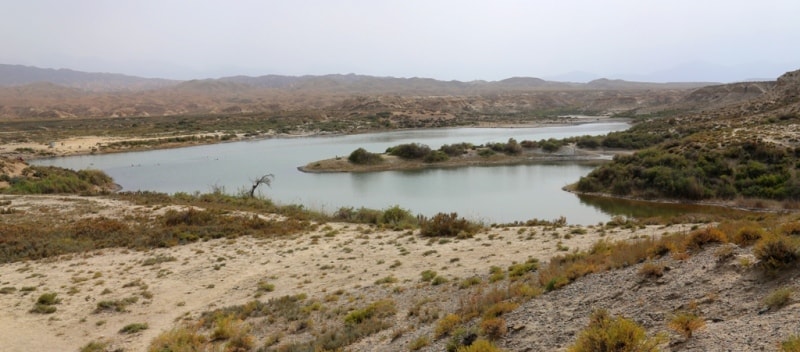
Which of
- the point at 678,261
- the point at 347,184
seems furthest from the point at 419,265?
the point at 347,184

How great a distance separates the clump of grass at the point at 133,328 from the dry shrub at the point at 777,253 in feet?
35.4

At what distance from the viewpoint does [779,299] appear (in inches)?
213

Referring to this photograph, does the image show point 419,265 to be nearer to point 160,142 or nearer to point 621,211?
point 621,211

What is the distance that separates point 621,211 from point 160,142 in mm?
62255

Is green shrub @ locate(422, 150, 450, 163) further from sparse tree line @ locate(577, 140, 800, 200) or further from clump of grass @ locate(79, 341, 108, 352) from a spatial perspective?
clump of grass @ locate(79, 341, 108, 352)

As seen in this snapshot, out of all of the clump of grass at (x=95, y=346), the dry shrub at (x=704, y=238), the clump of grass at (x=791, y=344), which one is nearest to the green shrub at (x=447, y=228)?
the dry shrub at (x=704, y=238)

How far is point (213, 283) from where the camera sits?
1315 cm

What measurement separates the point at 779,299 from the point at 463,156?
148 ft

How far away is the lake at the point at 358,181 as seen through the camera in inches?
1096

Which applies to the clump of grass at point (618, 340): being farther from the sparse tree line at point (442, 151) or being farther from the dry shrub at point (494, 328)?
the sparse tree line at point (442, 151)

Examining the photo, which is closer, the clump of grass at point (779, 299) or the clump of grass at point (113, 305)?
the clump of grass at point (779, 299)

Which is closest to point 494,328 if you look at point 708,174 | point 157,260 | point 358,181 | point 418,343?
point 418,343

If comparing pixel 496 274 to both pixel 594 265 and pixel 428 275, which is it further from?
pixel 594 265

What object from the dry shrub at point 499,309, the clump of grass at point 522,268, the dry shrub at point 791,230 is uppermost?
the dry shrub at point 791,230
